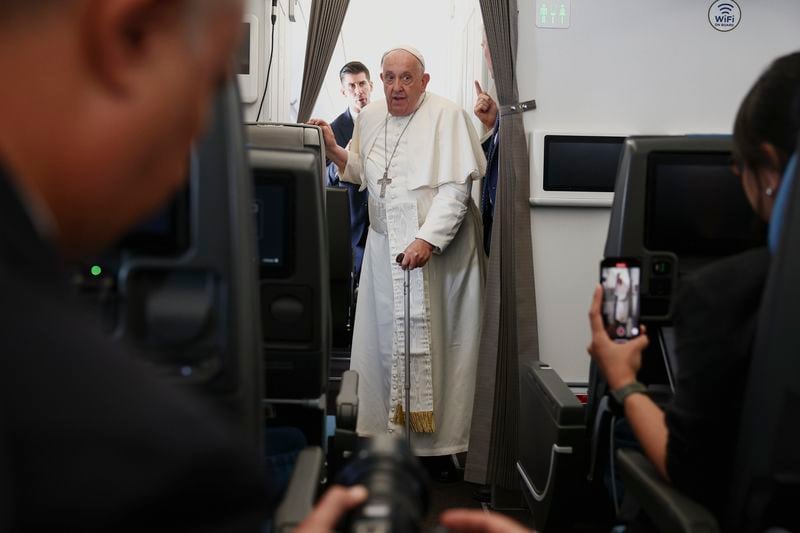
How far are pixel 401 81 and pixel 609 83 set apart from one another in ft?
3.92

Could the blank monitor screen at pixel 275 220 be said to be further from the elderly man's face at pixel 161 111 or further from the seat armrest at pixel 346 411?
the elderly man's face at pixel 161 111

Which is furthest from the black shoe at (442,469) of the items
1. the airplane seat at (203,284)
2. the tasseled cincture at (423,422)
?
the airplane seat at (203,284)

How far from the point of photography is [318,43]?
5629 millimetres

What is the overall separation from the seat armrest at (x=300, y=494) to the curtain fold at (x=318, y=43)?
403 cm

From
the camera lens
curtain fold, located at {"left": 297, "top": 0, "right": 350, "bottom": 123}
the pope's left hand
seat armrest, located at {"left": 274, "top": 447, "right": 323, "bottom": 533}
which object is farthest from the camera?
curtain fold, located at {"left": 297, "top": 0, "right": 350, "bottom": 123}

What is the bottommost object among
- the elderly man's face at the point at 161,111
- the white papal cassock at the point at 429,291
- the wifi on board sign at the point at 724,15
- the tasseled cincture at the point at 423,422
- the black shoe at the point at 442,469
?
the black shoe at the point at 442,469

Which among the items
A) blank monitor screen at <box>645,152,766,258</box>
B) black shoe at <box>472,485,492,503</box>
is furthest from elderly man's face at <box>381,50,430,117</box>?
blank monitor screen at <box>645,152,766,258</box>

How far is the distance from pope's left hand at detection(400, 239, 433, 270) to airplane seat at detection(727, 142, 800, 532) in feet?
10.4

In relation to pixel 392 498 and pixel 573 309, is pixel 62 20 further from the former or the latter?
pixel 573 309

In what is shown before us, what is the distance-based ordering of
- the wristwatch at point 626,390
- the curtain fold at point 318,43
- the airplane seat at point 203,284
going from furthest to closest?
the curtain fold at point 318,43
the wristwatch at point 626,390
the airplane seat at point 203,284

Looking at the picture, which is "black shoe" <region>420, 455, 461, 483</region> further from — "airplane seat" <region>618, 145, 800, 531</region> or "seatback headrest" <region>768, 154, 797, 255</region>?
"seatback headrest" <region>768, 154, 797, 255</region>

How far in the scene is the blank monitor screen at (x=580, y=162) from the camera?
4719 millimetres

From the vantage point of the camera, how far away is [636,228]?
241 centimetres

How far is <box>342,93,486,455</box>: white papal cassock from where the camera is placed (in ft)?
15.8
